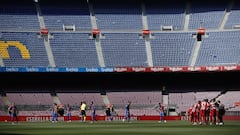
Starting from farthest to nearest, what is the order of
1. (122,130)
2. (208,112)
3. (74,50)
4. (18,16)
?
1. (18,16)
2. (74,50)
3. (208,112)
4. (122,130)

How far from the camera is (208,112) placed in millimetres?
33344

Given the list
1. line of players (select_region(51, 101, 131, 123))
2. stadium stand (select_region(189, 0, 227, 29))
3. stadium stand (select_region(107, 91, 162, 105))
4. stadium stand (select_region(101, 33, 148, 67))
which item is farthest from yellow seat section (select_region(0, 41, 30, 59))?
stadium stand (select_region(189, 0, 227, 29))

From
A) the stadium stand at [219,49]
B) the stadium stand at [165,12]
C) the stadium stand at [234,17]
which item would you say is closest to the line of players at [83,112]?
the stadium stand at [219,49]

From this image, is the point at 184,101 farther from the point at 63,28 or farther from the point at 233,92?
the point at 63,28

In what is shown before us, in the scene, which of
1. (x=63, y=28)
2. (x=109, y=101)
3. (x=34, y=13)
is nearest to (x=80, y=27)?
(x=63, y=28)

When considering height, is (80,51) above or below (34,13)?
below

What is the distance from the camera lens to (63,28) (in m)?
57.3

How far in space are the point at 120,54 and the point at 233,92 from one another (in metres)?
12.3

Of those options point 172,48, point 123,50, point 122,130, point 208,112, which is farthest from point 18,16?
point 122,130

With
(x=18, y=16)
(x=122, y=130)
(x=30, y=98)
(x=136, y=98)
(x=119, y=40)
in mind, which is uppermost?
(x=18, y=16)

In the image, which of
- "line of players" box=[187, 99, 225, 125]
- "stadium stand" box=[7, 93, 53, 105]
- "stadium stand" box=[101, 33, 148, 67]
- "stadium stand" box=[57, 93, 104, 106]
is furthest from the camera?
"stadium stand" box=[101, 33, 148, 67]

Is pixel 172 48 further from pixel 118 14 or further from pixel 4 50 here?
pixel 4 50

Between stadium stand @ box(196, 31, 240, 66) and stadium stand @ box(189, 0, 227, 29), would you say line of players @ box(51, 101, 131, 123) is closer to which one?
stadium stand @ box(196, 31, 240, 66)

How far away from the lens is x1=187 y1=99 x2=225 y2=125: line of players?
3284 centimetres
